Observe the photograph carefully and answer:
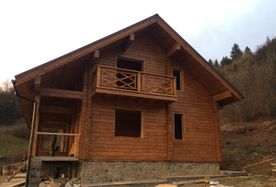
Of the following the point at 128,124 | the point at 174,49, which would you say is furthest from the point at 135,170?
the point at 174,49

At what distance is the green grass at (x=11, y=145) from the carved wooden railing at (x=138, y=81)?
24.2 metres

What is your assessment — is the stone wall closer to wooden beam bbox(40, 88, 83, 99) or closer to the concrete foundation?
the concrete foundation

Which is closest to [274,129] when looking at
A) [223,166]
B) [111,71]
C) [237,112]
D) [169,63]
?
[237,112]

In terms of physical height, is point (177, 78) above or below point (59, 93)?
above

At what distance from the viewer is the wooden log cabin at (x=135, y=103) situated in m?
12.1

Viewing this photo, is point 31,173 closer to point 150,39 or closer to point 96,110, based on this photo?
point 96,110

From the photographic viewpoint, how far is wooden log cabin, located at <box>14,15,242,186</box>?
1205 cm

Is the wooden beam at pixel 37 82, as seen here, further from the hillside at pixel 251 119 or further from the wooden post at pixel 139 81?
the hillside at pixel 251 119

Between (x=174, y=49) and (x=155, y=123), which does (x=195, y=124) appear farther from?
(x=174, y=49)

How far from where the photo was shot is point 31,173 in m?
10.8

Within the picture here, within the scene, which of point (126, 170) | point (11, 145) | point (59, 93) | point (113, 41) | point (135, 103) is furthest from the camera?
point (11, 145)

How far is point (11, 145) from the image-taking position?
37.7 m

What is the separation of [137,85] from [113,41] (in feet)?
7.64

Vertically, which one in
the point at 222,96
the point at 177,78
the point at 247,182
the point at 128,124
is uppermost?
the point at 177,78
